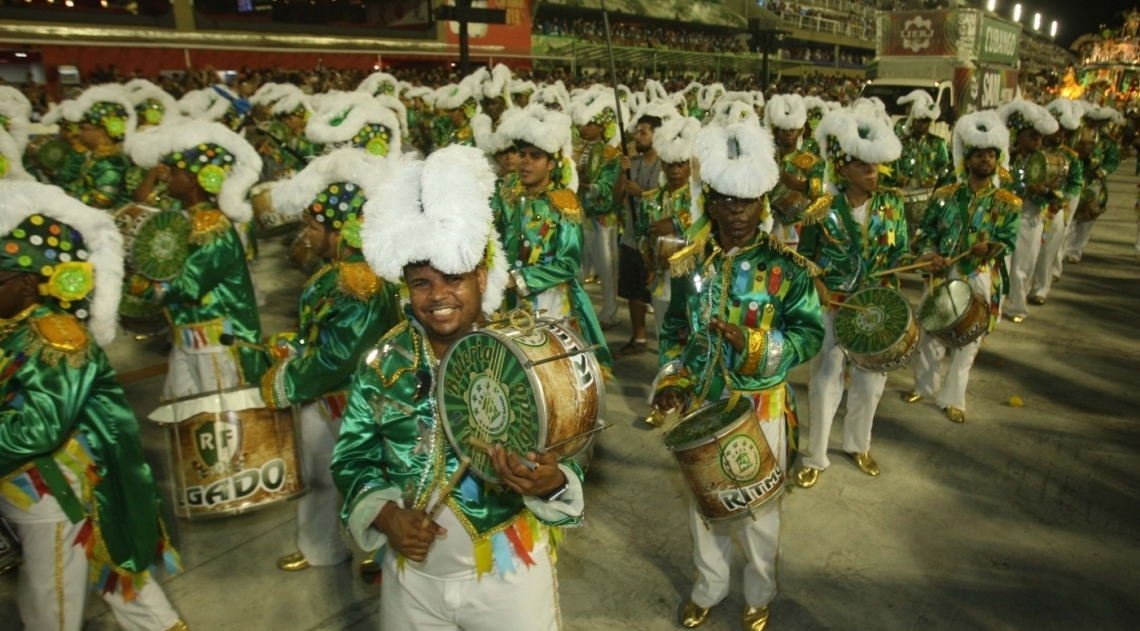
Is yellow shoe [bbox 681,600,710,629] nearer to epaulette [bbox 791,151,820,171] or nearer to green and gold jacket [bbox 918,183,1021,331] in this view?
green and gold jacket [bbox 918,183,1021,331]

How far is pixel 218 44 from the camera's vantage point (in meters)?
23.7

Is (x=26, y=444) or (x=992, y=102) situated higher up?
(x=992, y=102)

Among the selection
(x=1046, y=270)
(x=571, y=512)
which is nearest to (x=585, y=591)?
(x=571, y=512)

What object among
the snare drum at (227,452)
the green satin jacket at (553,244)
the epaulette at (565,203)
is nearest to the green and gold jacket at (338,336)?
the snare drum at (227,452)

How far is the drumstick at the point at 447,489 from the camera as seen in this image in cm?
203

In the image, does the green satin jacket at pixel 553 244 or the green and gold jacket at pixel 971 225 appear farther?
the green and gold jacket at pixel 971 225

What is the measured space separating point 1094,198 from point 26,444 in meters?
12.7

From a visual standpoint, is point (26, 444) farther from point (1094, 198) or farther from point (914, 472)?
point (1094, 198)

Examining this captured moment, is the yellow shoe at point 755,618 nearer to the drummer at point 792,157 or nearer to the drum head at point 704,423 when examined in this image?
the drum head at point 704,423

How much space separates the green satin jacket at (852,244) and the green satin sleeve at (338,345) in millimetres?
A: 2799

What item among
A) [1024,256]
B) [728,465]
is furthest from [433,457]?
[1024,256]

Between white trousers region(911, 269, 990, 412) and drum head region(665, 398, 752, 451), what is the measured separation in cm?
324

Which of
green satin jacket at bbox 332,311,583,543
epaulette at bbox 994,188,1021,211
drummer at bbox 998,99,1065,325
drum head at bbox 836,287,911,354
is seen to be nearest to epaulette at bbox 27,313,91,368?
green satin jacket at bbox 332,311,583,543

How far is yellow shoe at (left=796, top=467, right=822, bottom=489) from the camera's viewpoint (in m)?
5.09
